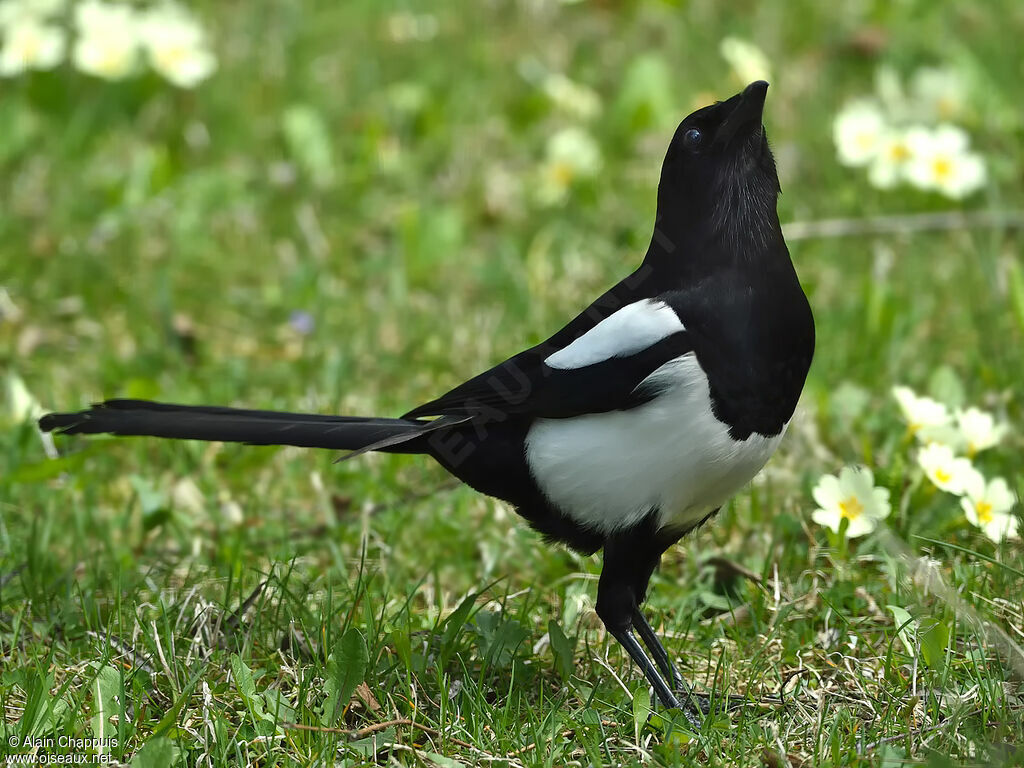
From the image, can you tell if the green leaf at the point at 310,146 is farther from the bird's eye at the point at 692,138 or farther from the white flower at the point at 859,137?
the bird's eye at the point at 692,138

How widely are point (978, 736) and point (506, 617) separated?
0.94 metres

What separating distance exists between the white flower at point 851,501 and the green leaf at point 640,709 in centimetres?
66

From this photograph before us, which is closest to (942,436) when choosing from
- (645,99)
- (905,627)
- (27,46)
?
(905,627)

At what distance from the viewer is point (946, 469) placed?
3.03m

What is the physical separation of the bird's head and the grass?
79cm

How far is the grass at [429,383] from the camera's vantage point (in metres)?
2.40

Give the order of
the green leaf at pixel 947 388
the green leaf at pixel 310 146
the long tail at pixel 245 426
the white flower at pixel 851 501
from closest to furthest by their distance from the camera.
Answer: the long tail at pixel 245 426, the white flower at pixel 851 501, the green leaf at pixel 947 388, the green leaf at pixel 310 146

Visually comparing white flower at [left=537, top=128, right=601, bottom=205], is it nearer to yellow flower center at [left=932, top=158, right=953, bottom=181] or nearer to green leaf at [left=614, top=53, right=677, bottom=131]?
green leaf at [left=614, top=53, right=677, bottom=131]

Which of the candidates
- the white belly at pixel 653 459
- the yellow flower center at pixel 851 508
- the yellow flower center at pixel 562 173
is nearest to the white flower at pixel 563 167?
the yellow flower center at pixel 562 173

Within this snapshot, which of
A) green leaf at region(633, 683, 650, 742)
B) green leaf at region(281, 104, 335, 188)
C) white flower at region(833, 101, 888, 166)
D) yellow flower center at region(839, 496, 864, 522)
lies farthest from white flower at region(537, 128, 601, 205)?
green leaf at region(633, 683, 650, 742)

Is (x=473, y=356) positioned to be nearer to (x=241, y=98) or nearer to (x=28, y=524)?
(x=28, y=524)

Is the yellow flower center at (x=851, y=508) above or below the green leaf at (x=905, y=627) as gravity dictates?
above

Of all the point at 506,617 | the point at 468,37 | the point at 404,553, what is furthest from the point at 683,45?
the point at 506,617

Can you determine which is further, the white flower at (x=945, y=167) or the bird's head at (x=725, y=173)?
the white flower at (x=945, y=167)
